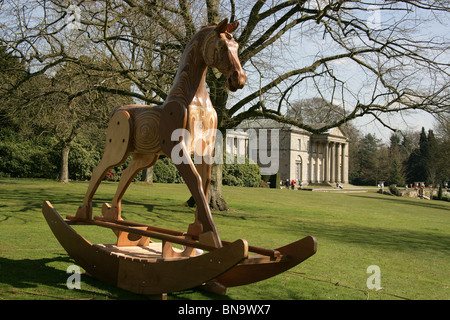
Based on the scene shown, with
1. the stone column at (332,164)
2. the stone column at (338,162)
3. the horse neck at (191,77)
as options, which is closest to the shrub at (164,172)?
the horse neck at (191,77)

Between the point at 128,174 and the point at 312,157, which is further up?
the point at 312,157

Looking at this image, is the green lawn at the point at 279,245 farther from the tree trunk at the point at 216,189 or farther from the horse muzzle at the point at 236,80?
the horse muzzle at the point at 236,80

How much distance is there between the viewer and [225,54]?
5238 mm

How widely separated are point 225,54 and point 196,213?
6.87ft

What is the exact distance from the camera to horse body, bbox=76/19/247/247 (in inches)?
205

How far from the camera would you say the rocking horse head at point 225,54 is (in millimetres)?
5105

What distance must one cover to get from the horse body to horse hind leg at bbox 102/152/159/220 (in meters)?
0.42

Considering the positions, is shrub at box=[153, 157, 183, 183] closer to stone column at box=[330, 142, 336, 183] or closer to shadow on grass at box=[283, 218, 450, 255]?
shadow on grass at box=[283, 218, 450, 255]

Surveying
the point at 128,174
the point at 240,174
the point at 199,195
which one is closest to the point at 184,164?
the point at 199,195

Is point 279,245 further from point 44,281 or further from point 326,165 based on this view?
point 326,165

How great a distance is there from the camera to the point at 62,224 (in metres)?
6.60

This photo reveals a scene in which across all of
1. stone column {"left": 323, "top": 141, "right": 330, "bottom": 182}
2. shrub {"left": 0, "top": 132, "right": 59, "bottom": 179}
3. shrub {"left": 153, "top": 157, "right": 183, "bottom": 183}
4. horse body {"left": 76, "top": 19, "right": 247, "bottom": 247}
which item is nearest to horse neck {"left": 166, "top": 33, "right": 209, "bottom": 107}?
horse body {"left": 76, "top": 19, "right": 247, "bottom": 247}

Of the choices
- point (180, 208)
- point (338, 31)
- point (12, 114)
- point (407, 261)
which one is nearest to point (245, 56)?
point (338, 31)

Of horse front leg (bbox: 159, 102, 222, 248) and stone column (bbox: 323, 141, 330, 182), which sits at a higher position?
stone column (bbox: 323, 141, 330, 182)
